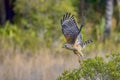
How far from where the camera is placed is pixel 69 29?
30.0 feet

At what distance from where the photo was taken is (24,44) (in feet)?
62.4

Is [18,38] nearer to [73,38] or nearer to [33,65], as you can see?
[33,65]

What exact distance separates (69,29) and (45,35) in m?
10.1

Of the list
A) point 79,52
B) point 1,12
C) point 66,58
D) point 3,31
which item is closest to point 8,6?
point 1,12

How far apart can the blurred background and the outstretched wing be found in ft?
14.5

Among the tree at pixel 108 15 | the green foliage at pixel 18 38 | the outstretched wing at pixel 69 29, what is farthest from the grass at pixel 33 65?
the outstretched wing at pixel 69 29

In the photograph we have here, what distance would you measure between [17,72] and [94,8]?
885cm

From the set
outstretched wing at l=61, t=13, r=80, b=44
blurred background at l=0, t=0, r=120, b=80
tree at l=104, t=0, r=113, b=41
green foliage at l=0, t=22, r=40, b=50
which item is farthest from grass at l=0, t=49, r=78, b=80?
→ outstretched wing at l=61, t=13, r=80, b=44

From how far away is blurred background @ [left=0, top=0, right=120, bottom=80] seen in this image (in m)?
14.8

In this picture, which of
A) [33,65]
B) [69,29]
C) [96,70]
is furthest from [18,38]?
[96,70]

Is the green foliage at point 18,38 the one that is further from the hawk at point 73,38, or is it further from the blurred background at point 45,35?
the hawk at point 73,38

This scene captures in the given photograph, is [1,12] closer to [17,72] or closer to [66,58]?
[66,58]

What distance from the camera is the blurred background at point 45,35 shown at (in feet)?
48.5

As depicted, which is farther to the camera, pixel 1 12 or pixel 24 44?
pixel 1 12
